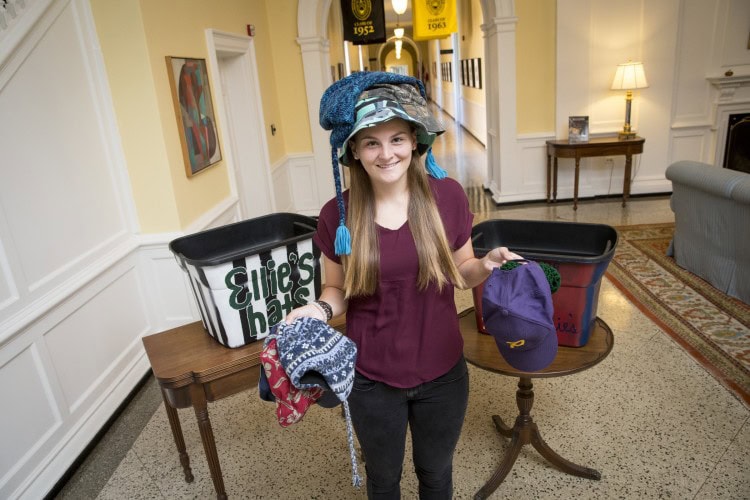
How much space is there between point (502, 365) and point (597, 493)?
0.79 m

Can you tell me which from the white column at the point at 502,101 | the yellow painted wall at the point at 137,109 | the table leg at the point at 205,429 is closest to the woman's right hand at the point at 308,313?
the table leg at the point at 205,429

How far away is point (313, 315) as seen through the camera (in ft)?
4.82

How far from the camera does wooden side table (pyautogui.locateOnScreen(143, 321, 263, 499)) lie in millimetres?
1984

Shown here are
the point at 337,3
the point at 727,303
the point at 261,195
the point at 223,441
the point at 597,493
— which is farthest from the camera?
the point at 337,3

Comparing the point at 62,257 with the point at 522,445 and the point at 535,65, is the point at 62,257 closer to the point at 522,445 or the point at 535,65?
the point at 522,445

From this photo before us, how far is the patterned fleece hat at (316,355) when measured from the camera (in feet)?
4.13

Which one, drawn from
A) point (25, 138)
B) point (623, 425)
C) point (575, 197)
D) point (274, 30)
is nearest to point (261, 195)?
point (274, 30)

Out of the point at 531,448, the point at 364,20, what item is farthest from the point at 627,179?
the point at 531,448

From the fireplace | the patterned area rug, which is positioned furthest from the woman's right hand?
the fireplace

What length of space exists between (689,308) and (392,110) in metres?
3.35

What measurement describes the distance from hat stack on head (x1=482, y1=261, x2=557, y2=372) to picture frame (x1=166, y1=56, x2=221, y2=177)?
110 inches

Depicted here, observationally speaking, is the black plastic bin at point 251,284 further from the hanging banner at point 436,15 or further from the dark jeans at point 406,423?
the hanging banner at point 436,15

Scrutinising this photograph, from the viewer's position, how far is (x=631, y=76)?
5.90 meters

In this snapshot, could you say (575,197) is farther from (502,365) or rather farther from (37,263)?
(37,263)
